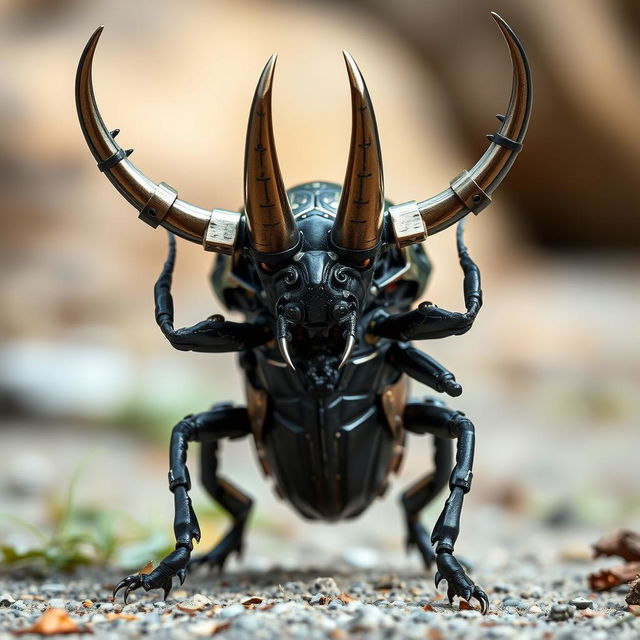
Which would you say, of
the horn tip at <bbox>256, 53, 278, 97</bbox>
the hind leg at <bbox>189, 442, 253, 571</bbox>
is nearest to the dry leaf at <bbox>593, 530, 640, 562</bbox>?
the hind leg at <bbox>189, 442, 253, 571</bbox>

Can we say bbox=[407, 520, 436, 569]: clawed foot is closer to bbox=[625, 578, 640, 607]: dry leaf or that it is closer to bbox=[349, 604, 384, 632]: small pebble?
bbox=[625, 578, 640, 607]: dry leaf

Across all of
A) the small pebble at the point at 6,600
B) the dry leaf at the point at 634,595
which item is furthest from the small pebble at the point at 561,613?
the small pebble at the point at 6,600

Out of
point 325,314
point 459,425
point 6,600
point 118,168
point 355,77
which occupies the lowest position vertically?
point 6,600

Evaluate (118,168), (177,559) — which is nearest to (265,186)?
(118,168)

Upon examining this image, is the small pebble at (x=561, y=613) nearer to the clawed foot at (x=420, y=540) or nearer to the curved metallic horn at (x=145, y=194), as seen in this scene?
the clawed foot at (x=420, y=540)

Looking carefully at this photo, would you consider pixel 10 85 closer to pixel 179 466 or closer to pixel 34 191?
pixel 34 191

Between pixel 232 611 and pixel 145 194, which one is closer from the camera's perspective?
pixel 232 611

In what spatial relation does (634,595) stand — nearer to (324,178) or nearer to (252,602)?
(252,602)
